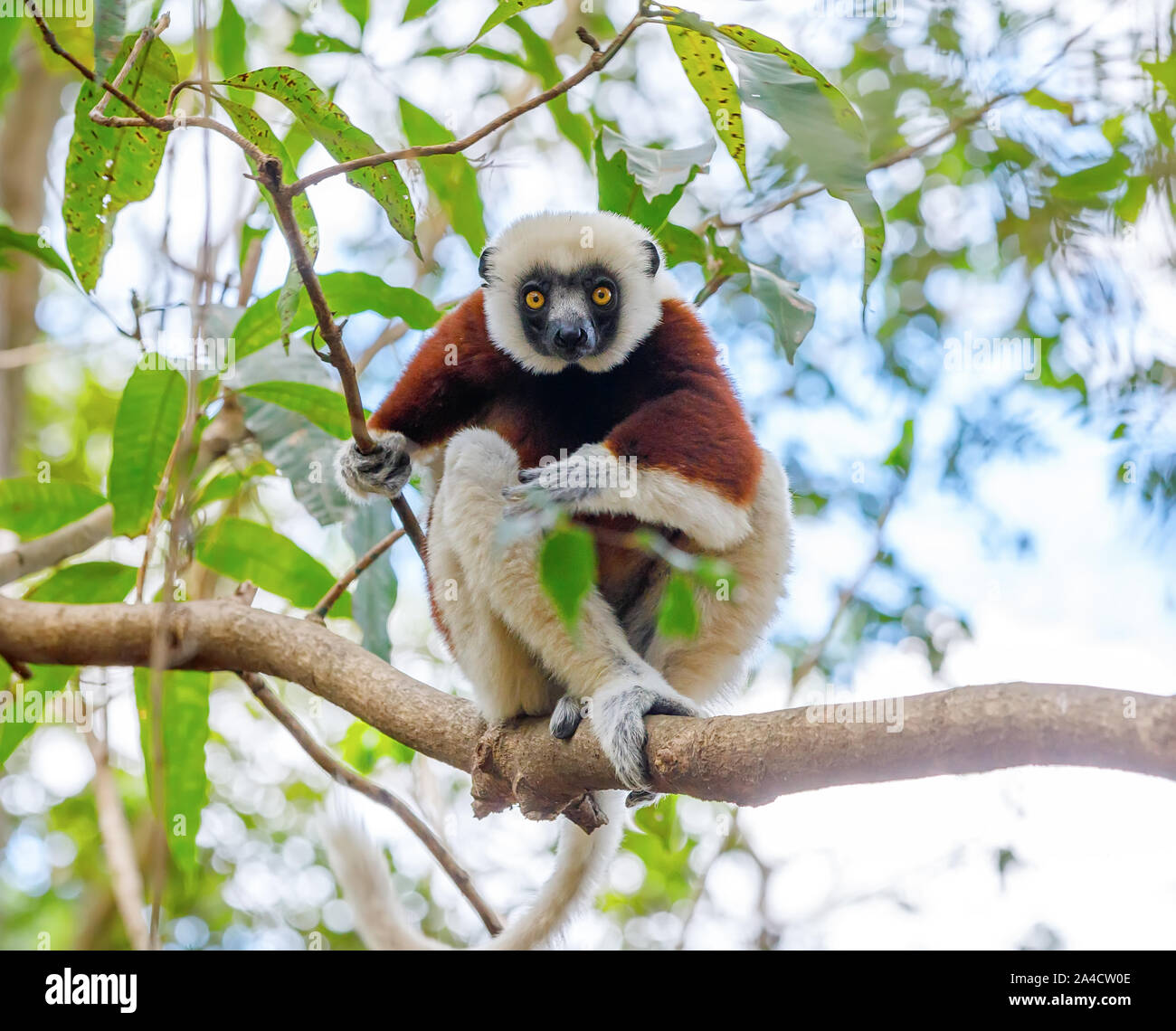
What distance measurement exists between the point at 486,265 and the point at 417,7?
1.13 m

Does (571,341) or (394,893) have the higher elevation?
(571,341)

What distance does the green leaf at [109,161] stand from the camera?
354cm

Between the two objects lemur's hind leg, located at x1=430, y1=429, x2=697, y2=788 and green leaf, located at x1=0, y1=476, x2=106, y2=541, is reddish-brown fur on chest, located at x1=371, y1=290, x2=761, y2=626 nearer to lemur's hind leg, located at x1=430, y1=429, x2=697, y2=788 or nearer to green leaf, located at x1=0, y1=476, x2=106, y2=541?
lemur's hind leg, located at x1=430, y1=429, x2=697, y2=788

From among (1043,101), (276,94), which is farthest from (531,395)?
(1043,101)

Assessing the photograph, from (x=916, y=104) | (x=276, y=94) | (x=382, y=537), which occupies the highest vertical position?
(x=916, y=104)

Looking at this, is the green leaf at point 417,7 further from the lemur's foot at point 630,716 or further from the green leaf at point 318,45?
the lemur's foot at point 630,716

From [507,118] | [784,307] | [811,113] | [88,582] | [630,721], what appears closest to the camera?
[811,113]

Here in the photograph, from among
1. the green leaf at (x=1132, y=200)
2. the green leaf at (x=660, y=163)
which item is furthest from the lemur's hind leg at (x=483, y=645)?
the green leaf at (x=1132, y=200)

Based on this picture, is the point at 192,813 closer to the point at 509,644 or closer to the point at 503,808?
the point at 503,808

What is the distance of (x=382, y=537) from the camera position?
Result: 462cm

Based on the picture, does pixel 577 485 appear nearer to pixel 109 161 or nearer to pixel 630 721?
pixel 630 721

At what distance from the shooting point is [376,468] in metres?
3.87

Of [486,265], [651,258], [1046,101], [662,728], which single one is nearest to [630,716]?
[662,728]

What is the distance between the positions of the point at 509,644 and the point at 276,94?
1935mm
